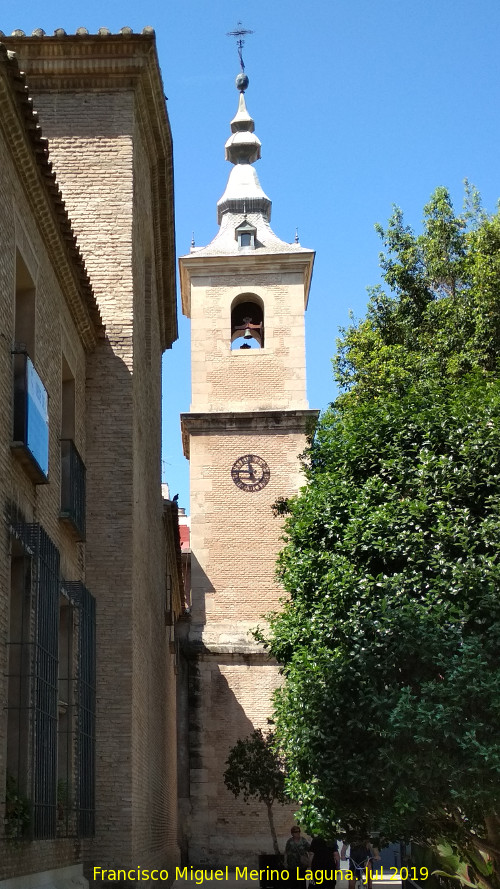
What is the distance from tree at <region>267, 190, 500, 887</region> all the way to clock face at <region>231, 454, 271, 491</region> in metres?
15.8

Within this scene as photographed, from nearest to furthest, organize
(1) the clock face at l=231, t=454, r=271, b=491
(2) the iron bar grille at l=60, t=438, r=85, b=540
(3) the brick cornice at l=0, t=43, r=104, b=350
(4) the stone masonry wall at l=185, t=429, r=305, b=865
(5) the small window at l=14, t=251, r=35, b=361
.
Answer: (3) the brick cornice at l=0, t=43, r=104, b=350 → (5) the small window at l=14, t=251, r=35, b=361 → (2) the iron bar grille at l=60, t=438, r=85, b=540 → (4) the stone masonry wall at l=185, t=429, r=305, b=865 → (1) the clock face at l=231, t=454, r=271, b=491

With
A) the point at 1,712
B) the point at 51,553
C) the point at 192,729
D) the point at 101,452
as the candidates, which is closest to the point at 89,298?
the point at 101,452

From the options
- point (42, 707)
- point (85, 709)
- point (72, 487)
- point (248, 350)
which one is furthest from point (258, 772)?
point (42, 707)

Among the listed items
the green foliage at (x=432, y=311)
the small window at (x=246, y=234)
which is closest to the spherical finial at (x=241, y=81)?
the small window at (x=246, y=234)

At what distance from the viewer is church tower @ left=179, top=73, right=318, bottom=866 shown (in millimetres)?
30500

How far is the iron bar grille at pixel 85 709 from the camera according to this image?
12.1 m

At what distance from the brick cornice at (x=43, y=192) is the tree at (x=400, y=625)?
4145 mm

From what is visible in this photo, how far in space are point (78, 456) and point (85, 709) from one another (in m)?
2.85

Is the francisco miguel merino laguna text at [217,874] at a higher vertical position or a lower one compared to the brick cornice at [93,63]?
lower

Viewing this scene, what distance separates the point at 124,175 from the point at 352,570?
19.7 ft

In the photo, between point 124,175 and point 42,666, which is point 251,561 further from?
point 42,666

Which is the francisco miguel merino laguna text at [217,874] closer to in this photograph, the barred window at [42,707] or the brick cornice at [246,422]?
the barred window at [42,707]

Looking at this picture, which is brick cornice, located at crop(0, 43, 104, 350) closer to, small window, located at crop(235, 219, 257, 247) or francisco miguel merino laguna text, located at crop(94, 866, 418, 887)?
francisco miguel merino laguna text, located at crop(94, 866, 418, 887)

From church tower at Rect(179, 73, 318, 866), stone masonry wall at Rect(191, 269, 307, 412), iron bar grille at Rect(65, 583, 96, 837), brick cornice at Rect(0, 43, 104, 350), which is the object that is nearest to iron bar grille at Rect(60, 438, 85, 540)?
iron bar grille at Rect(65, 583, 96, 837)
